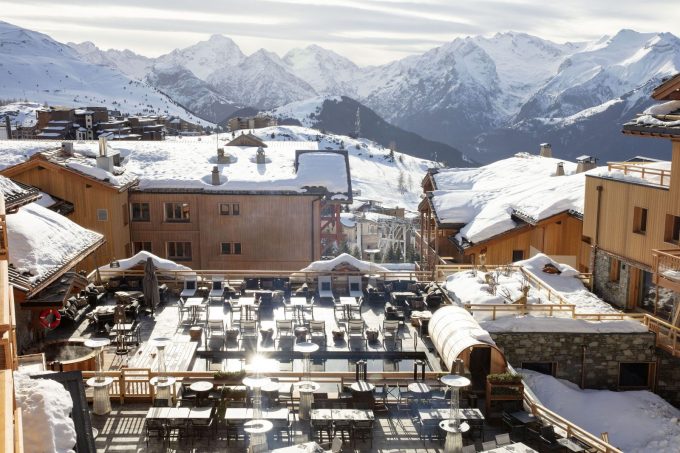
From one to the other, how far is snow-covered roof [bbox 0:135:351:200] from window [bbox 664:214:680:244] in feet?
60.1

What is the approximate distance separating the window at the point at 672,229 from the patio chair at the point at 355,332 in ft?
33.5

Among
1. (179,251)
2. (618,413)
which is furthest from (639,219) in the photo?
(179,251)

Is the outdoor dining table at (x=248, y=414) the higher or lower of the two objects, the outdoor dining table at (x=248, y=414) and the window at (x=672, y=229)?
the lower

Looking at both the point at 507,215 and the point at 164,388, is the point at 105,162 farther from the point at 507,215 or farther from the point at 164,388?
the point at 164,388

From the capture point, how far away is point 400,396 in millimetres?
17156

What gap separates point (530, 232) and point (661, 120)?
38.7ft

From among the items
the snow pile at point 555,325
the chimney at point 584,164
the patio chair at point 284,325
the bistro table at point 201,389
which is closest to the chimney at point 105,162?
the patio chair at point 284,325

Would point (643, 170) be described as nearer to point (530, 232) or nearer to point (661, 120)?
point (661, 120)

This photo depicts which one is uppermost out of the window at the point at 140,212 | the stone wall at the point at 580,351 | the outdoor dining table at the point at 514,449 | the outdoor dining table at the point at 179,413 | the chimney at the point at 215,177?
the chimney at the point at 215,177

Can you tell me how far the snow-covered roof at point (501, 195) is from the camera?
3148cm

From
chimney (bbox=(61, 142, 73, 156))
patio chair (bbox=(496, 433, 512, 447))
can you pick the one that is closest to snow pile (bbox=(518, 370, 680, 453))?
A: patio chair (bbox=(496, 433, 512, 447))

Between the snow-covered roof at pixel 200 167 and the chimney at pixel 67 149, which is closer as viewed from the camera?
the chimney at pixel 67 149

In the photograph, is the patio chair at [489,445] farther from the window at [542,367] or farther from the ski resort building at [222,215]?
the ski resort building at [222,215]

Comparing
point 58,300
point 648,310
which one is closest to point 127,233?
point 58,300
